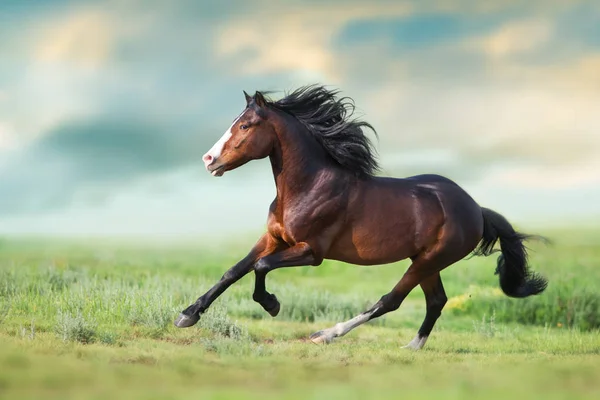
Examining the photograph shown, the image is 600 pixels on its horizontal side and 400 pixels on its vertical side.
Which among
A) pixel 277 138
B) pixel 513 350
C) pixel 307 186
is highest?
pixel 277 138

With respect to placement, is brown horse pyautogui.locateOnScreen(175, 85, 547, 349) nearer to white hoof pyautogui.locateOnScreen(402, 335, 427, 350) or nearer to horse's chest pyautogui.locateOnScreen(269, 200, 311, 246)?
horse's chest pyautogui.locateOnScreen(269, 200, 311, 246)

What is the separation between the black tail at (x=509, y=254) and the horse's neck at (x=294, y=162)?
2.52 metres

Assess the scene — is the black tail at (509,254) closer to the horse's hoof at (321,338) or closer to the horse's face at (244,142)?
the horse's hoof at (321,338)

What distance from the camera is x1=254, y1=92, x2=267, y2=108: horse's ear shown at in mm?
7965

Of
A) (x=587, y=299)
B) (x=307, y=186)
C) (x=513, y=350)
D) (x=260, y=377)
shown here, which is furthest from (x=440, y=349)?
(x=587, y=299)

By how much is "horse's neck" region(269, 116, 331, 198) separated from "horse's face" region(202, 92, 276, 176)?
13 centimetres

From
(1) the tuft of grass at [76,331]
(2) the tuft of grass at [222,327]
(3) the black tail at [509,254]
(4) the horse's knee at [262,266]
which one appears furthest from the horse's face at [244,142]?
(3) the black tail at [509,254]

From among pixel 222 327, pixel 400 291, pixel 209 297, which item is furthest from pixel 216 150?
pixel 400 291

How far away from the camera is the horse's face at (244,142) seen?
25.7 ft

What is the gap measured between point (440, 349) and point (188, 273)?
805cm

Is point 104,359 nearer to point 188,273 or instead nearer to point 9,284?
point 9,284

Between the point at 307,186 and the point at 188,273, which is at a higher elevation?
the point at 307,186

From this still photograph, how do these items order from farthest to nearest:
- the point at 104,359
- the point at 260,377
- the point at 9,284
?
the point at 9,284, the point at 104,359, the point at 260,377

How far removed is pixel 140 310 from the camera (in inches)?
356
